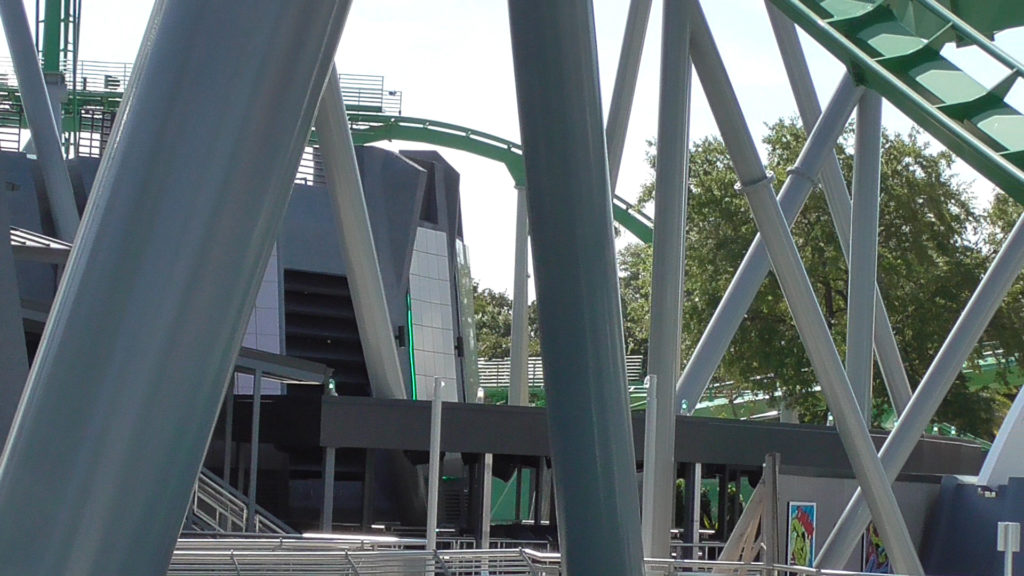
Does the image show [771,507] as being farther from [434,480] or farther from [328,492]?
[328,492]

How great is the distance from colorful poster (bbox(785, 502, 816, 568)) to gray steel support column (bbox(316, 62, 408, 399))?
21.3 feet

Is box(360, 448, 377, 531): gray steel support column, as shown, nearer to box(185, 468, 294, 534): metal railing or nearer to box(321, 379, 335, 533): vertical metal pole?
box(321, 379, 335, 533): vertical metal pole

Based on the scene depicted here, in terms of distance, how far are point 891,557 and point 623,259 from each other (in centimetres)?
6077

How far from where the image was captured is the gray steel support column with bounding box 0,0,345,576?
2221mm

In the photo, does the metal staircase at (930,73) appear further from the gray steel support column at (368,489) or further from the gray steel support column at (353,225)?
the gray steel support column at (368,489)

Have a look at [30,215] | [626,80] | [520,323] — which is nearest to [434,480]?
[626,80]

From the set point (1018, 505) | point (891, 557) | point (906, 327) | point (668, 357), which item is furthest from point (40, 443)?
point (906, 327)

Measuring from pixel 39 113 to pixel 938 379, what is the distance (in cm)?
1624

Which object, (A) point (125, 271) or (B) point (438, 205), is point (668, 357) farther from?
(B) point (438, 205)

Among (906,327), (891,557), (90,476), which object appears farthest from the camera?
(906,327)

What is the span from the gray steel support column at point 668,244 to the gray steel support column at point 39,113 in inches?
559

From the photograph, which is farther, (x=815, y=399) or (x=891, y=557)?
(x=815, y=399)

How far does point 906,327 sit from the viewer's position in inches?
1487

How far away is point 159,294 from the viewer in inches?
89.5
